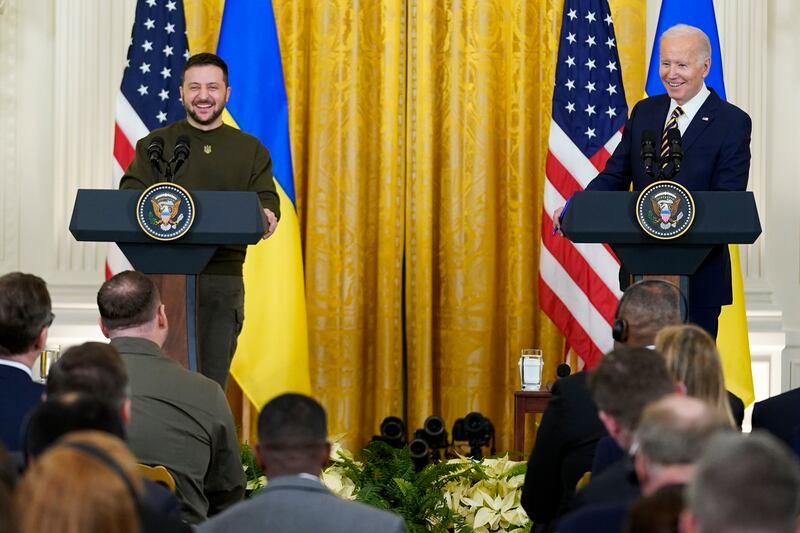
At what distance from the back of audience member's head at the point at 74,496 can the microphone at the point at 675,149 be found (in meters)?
3.39

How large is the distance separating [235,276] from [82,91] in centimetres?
266

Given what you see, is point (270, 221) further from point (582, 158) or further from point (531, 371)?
point (582, 158)

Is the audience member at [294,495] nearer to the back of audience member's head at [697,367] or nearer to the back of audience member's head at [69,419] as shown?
the back of audience member's head at [69,419]

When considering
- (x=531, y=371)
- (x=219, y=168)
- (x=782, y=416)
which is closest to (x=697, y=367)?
(x=782, y=416)

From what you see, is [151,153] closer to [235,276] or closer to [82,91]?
[235,276]

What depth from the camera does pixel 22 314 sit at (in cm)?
381

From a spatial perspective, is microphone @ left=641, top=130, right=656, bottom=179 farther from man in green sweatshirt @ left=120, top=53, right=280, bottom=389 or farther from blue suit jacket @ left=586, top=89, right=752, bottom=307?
man in green sweatshirt @ left=120, top=53, right=280, bottom=389

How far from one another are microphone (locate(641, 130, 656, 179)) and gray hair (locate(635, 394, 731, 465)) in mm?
2625

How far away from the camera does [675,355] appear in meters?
3.36

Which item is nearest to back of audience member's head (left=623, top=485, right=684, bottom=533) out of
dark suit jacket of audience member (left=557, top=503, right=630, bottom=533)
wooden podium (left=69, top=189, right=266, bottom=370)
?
dark suit jacket of audience member (left=557, top=503, right=630, bottom=533)

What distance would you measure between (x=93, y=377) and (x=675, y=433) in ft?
4.31

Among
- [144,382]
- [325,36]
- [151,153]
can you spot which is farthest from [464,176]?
[144,382]

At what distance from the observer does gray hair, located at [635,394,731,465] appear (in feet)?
7.72

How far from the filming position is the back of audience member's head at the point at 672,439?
7.71ft
